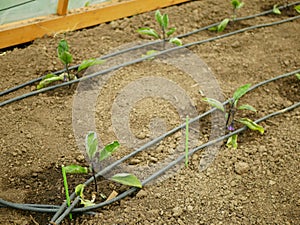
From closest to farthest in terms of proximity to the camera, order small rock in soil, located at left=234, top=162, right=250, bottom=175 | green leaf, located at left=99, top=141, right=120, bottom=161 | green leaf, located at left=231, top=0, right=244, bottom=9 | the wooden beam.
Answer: green leaf, located at left=99, top=141, right=120, bottom=161, small rock in soil, located at left=234, top=162, right=250, bottom=175, the wooden beam, green leaf, located at left=231, top=0, right=244, bottom=9

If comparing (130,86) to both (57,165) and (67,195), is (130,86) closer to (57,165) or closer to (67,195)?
(57,165)

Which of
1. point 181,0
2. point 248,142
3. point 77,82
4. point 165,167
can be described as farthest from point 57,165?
point 181,0

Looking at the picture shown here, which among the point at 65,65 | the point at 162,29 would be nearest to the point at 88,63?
the point at 65,65

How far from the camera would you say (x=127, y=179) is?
2.12 meters

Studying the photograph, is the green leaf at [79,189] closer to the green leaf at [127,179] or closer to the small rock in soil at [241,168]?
the green leaf at [127,179]

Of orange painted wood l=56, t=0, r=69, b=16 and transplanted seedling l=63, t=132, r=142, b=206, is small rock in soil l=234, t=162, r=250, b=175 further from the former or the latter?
orange painted wood l=56, t=0, r=69, b=16

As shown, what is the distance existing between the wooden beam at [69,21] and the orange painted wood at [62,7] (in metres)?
0.03

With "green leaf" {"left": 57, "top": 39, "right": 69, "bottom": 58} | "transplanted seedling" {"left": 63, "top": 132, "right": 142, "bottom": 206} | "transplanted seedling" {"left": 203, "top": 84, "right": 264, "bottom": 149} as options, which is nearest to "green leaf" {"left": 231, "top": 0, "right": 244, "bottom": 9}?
"transplanted seedling" {"left": 203, "top": 84, "right": 264, "bottom": 149}

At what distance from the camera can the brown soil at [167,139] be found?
210cm

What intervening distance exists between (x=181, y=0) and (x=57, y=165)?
6.51 feet

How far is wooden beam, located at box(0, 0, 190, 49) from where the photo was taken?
10.2 feet

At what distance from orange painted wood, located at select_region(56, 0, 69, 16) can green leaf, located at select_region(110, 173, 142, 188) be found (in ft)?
5.00

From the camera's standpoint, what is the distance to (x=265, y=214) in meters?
2.08

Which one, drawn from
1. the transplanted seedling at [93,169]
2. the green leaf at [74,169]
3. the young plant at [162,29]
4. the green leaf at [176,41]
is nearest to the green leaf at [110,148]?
the transplanted seedling at [93,169]
